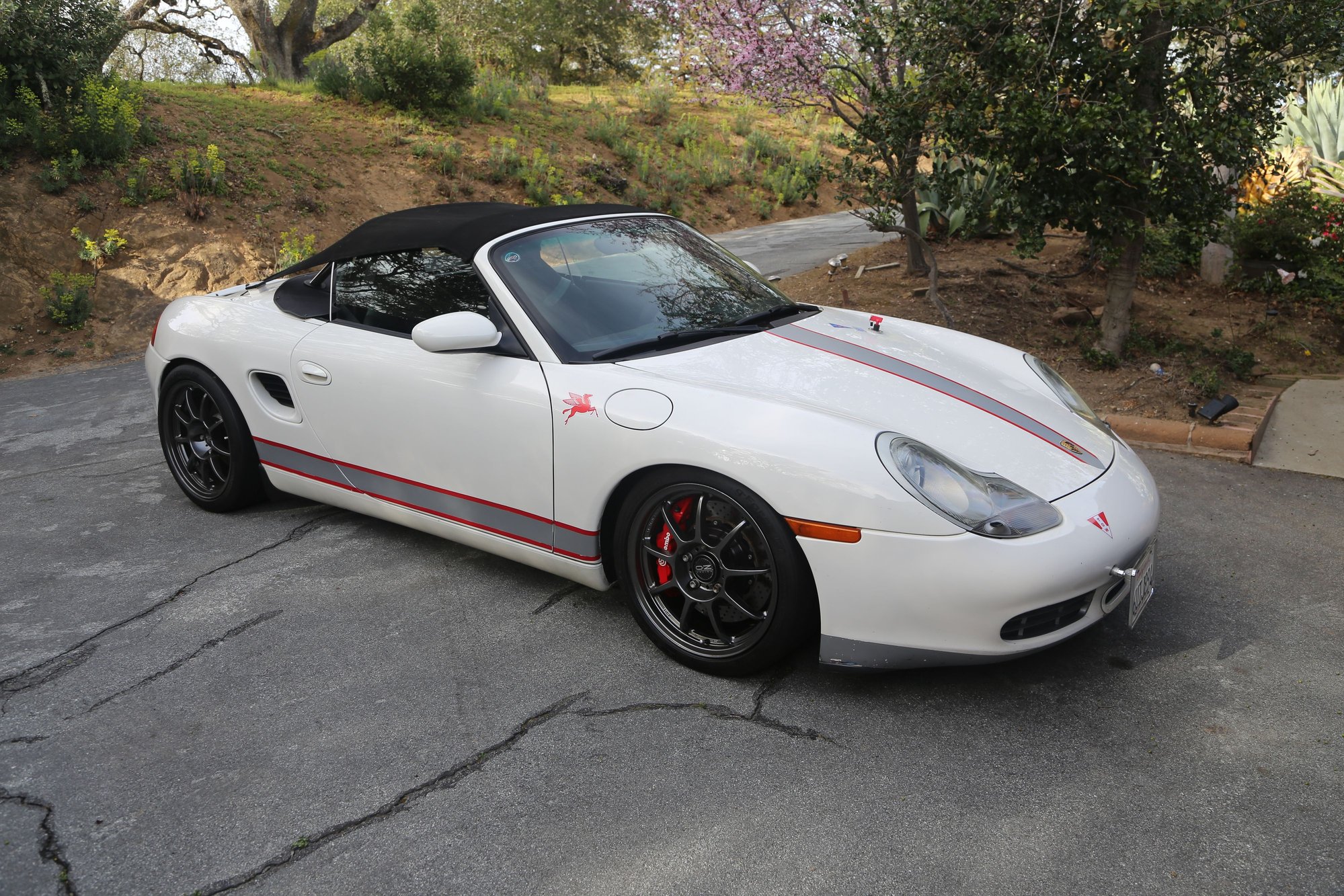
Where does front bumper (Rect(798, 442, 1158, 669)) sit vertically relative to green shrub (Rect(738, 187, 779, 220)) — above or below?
above

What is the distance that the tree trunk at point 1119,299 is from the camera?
6328 mm

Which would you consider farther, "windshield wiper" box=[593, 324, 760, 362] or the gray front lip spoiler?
"windshield wiper" box=[593, 324, 760, 362]

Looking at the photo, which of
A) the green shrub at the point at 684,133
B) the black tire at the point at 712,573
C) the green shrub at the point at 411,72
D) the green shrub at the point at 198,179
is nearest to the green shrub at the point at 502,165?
the green shrub at the point at 411,72

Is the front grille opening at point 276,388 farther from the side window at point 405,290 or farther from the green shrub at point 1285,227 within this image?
the green shrub at point 1285,227

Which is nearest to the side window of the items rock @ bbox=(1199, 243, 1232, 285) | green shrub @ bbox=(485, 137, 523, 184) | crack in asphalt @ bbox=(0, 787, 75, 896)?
crack in asphalt @ bbox=(0, 787, 75, 896)

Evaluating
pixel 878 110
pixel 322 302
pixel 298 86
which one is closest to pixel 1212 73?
pixel 878 110

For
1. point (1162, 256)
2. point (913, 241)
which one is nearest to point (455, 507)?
point (913, 241)

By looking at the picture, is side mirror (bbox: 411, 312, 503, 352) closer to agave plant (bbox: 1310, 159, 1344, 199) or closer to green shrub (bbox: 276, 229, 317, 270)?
agave plant (bbox: 1310, 159, 1344, 199)

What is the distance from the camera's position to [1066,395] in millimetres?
3754

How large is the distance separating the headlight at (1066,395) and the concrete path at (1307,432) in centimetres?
194

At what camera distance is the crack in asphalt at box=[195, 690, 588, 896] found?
7.62 ft

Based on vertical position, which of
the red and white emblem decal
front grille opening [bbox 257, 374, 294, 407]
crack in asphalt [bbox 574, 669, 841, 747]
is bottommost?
crack in asphalt [bbox 574, 669, 841, 747]

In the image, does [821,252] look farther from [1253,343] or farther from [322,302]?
[322,302]

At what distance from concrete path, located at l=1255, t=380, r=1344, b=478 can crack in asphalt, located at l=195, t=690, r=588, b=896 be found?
4.04 m
